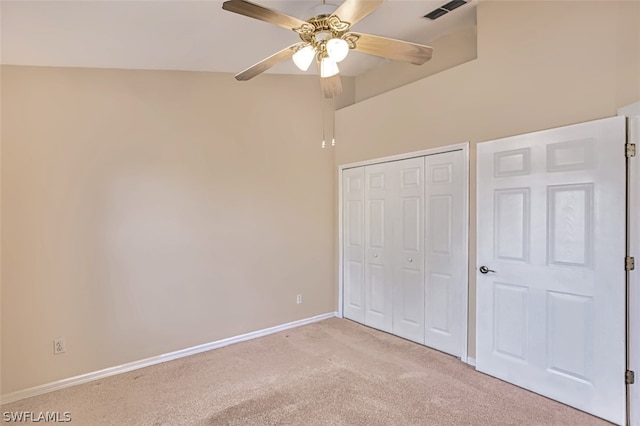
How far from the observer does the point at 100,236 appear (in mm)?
3021

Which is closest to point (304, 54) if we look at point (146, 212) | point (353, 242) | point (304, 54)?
point (304, 54)

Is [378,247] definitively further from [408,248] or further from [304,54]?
[304,54]

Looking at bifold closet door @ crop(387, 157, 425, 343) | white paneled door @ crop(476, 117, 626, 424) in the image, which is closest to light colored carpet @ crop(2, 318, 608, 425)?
white paneled door @ crop(476, 117, 626, 424)

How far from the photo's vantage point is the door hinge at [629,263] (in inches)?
87.3

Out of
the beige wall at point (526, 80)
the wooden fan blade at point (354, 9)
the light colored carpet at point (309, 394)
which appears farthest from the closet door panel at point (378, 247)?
the wooden fan blade at point (354, 9)

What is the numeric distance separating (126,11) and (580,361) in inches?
164

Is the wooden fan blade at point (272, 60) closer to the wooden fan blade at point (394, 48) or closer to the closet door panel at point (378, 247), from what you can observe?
the wooden fan blade at point (394, 48)

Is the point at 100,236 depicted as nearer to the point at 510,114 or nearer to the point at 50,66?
the point at 50,66

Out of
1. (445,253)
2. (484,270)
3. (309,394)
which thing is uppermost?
(445,253)

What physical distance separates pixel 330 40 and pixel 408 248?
97.9 inches

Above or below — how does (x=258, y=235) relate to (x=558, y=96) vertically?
below

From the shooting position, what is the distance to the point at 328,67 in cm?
221

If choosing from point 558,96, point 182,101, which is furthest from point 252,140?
point 558,96

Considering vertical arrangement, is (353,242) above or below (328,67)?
below
